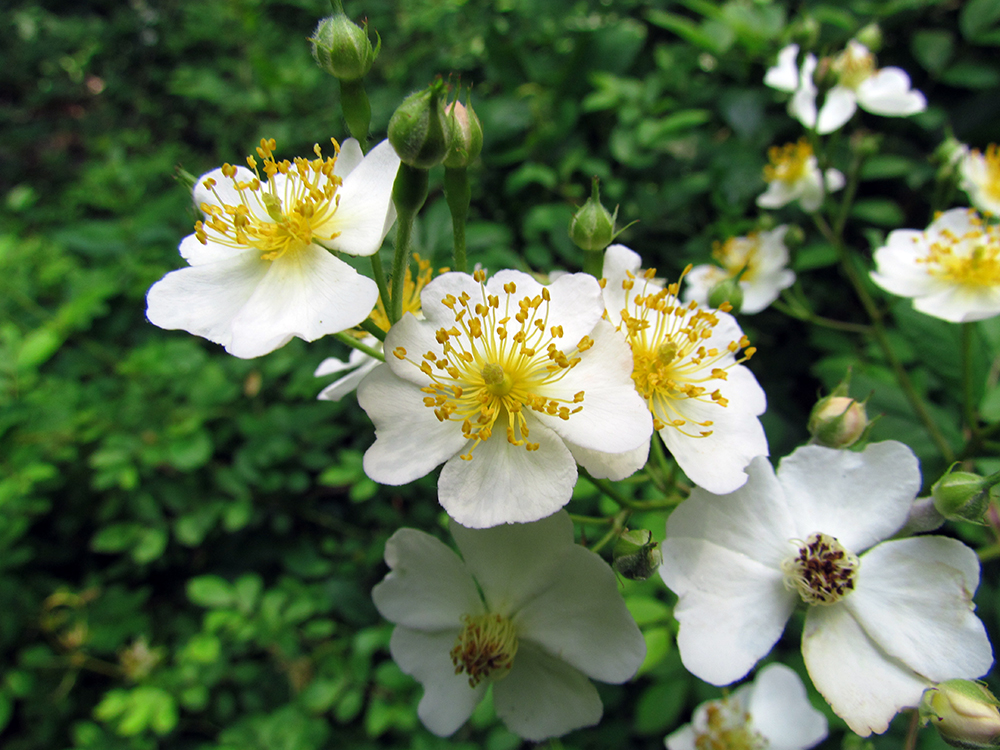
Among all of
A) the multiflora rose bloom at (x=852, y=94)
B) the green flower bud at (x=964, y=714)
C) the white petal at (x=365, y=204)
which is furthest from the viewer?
the multiflora rose bloom at (x=852, y=94)

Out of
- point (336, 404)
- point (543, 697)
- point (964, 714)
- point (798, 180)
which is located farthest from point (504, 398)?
point (798, 180)

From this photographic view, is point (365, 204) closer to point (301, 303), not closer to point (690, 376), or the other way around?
point (301, 303)

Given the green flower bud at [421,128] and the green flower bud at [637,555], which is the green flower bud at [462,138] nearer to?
the green flower bud at [421,128]

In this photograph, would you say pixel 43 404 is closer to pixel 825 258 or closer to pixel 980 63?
pixel 825 258

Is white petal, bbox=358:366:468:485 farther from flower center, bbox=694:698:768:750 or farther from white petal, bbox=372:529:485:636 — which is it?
flower center, bbox=694:698:768:750

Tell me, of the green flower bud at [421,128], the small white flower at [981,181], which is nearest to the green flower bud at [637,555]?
the green flower bud at [421,128]
